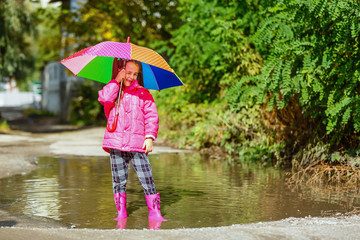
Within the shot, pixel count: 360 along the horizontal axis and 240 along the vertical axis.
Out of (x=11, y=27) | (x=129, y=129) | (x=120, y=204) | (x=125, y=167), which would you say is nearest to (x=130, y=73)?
(x=129, y=129)

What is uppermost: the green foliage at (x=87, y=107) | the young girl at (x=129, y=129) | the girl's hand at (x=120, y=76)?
the girl's hand at (x=120, y=76)

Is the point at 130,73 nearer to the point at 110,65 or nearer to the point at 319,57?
the point at 110,65

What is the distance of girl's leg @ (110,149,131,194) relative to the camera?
6488 mm

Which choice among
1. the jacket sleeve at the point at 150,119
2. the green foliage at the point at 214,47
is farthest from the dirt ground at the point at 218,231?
the green foliage at the point at 214,47

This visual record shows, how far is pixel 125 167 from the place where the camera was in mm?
6574

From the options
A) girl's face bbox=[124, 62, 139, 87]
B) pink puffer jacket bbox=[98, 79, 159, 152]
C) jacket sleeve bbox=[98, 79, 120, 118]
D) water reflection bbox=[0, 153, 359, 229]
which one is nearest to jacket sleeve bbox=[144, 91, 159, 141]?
pink puffer jacket bbox=[98, 79, 159, 152]

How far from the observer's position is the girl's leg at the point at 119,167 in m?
6.49

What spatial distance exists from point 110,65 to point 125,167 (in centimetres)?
127

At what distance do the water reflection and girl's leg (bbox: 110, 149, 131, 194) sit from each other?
Answer: 384 millimetres

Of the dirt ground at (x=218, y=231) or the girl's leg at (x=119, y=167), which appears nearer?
the dirt ground at (x=218, y=231)

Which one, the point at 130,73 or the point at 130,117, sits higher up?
the point at 130,73

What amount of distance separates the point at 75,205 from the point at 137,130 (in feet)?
5.73

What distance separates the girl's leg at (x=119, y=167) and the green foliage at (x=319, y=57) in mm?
3478

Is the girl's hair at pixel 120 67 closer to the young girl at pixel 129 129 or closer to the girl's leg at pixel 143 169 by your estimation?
the young girl at pixel 129 129
